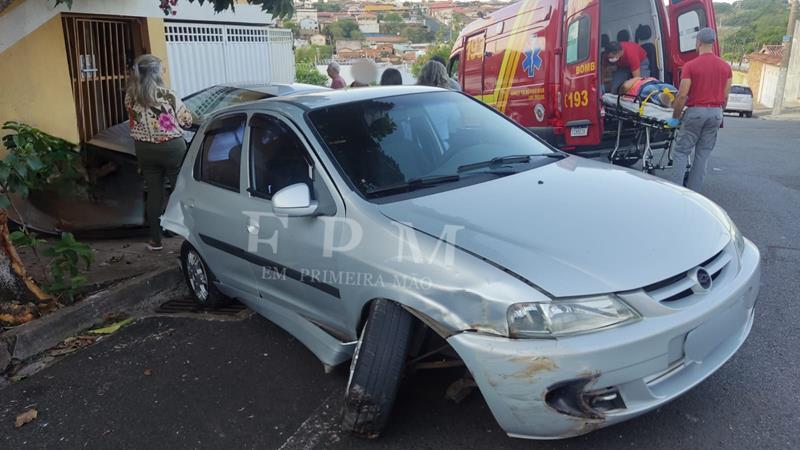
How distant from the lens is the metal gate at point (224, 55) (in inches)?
341

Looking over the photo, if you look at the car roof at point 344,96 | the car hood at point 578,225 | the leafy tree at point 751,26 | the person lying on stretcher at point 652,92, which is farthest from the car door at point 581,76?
the leafy tree at point 751,26

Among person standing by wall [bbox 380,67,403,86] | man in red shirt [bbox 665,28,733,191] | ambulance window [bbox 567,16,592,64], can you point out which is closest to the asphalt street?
man in red shirt [bbox 665,28,733,191]

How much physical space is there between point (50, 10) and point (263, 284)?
4.63 m

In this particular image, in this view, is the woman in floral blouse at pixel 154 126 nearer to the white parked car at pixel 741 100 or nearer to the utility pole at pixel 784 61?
the white parked car at pixel 741 100

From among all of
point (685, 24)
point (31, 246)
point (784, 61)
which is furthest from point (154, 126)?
point (784, 61)

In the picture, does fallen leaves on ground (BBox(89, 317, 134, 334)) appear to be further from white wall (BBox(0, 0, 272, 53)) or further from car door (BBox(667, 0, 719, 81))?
car door (BBox(667, 0, 719, 81))

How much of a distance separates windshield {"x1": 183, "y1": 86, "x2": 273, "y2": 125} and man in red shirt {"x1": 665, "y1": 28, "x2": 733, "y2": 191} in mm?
4426

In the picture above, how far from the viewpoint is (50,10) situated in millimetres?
6219

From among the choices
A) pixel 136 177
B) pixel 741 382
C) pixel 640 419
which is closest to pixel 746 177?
pixel 741 382

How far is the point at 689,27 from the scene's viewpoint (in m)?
7.48

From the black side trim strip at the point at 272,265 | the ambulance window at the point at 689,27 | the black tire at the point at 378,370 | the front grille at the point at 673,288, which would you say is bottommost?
the black tire at the point at 378,370

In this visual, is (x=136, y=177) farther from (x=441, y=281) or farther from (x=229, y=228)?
(x=441, y=281)

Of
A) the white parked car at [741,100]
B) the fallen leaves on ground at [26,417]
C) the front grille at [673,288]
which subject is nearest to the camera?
the front grille at [673,288]

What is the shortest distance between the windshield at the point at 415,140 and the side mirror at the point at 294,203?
0.25 m
